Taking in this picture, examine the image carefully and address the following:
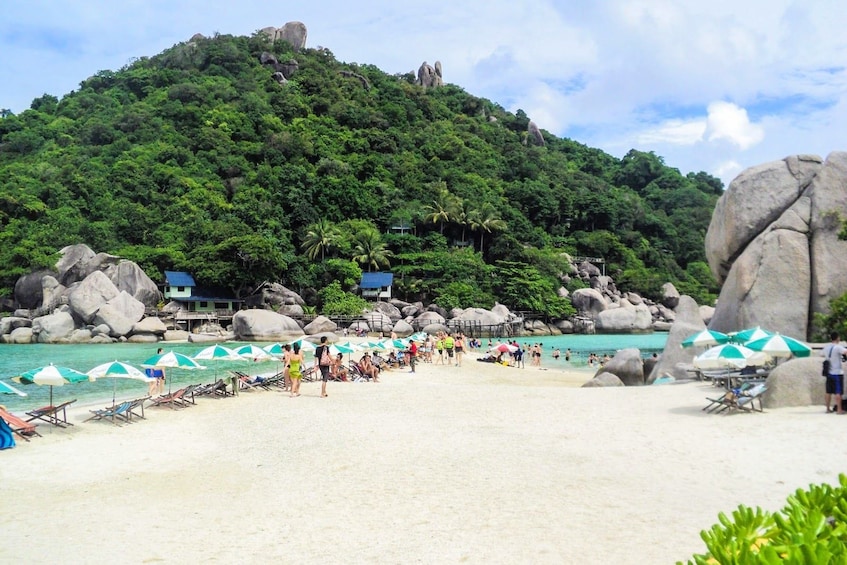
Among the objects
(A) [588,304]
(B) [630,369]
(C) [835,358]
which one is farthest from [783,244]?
(A) [588,304]

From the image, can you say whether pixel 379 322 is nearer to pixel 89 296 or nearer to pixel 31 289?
pixel 89 296

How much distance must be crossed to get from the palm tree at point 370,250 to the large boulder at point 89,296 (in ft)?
78.3

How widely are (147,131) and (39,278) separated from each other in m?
28.7

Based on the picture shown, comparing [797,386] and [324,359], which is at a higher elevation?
[797,386]

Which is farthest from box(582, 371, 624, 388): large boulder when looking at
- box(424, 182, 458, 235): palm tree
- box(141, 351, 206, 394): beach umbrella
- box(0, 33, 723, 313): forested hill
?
box(424, 182, 458, 235): palm tree

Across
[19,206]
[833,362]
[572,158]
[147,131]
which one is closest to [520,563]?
[833,362]

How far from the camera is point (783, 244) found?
20.5 meters

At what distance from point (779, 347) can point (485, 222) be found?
58875 millimetres

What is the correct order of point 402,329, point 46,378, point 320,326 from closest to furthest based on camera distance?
point 46,378 < point 320,326 < point 402,329

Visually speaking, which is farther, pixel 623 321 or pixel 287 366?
pixel 623 321

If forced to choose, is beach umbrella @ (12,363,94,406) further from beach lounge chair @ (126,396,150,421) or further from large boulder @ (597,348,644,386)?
large boulder @ (597,348,644,386)

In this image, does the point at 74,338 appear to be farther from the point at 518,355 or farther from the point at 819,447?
the point at 819,447

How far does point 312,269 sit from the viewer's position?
202ft

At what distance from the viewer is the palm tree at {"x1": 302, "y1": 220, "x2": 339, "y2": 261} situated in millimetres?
63719
